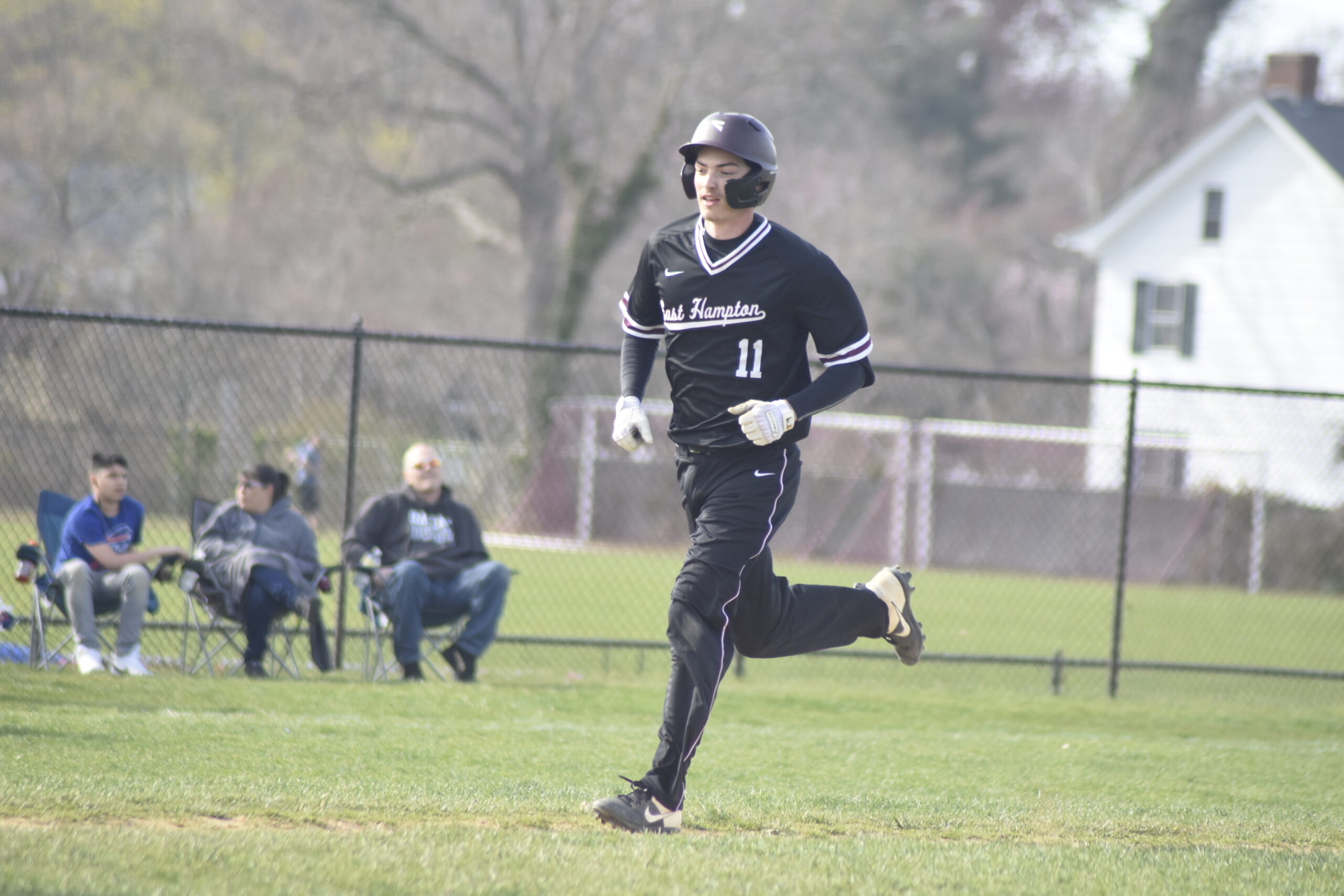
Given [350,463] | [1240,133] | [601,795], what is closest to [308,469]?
[350,463]

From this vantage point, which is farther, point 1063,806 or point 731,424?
point 1063,806

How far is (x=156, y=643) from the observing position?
10320mm

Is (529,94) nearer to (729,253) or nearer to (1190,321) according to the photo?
(1190,321)

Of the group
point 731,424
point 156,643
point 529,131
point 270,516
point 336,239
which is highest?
point 529,131

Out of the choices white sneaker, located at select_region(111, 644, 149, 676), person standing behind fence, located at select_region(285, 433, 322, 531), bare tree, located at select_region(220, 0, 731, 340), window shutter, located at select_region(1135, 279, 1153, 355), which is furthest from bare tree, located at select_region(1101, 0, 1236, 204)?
white sneaker, located at select_region(111, 644, 149, 676)

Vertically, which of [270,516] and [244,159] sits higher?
[244,159]

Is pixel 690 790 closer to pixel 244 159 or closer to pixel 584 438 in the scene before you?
pixel 584 438

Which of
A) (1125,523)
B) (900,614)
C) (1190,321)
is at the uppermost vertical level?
(1190,321)

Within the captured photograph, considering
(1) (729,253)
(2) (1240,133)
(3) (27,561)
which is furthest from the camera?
(2) (1240,133)

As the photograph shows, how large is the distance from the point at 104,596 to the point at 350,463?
1.70 meters

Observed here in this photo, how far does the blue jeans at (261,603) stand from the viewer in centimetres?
850

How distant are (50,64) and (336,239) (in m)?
6.15

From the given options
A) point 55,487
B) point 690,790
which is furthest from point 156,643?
point 55,487

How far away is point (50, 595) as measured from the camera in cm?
838
